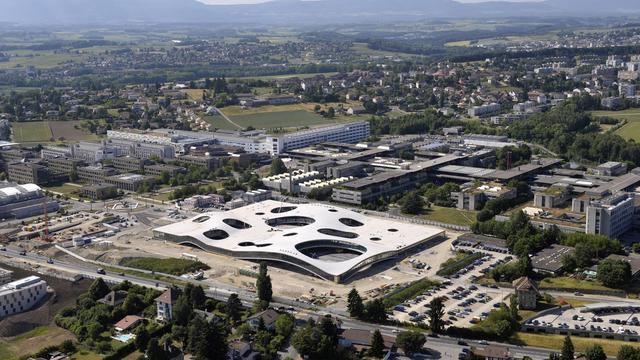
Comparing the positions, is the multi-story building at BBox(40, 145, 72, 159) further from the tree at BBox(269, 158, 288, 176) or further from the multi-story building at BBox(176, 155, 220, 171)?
the tree at BBox(269, 158, 288, 176)

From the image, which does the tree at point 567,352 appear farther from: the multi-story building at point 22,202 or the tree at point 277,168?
the tree at point 277,168

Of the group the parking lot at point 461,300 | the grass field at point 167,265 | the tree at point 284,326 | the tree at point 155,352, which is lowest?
the parking lot at point 461,300

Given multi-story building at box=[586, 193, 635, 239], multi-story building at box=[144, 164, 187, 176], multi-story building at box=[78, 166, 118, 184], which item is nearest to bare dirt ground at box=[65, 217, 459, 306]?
multi-story building at box=[586, 193, 635, 239]

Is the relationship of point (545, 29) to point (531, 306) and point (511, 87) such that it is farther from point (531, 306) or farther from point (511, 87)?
point (531, 306)

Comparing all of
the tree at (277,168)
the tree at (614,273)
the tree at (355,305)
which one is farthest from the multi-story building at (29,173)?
the tree at (614,273)

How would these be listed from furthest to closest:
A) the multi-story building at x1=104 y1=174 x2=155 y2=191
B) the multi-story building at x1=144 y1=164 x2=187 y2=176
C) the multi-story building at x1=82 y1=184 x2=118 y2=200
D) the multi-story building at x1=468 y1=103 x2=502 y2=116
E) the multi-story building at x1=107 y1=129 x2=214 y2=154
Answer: the multi-story building at x1=468 y1=103 x2=502 y2=116 → the multi-story building at x1=107 y1=129 x2=214 y2=154 → the multi-story building at x1=144 y1=164 x2=187 y2=176 → the multi-story building at x1=104 y1=174 x2=155 y2=191 → the multi-story building at x1=82 y1=184 x2=118 y2=200

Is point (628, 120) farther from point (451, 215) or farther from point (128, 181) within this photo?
point (128, 181)

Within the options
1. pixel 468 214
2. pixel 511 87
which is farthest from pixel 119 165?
pixel 511 87
